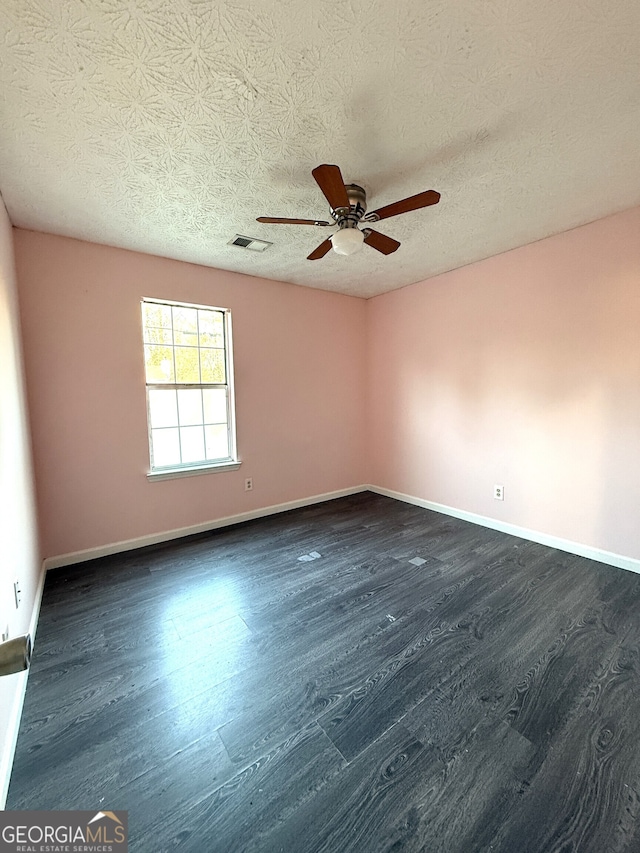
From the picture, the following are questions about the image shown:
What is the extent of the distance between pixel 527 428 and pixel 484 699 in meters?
2.26

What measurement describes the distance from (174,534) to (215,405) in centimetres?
130

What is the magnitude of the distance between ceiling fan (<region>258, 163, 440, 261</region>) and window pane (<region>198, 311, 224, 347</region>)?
1.54 metres

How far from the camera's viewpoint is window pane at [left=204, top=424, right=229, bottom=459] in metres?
3.52

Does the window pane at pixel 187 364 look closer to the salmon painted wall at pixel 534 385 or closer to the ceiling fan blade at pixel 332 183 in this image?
the ceiling fan blade at pixel 332 183

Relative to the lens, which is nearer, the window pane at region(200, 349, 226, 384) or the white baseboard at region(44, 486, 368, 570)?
the white baseboard at region(44, 486, 368, 570)

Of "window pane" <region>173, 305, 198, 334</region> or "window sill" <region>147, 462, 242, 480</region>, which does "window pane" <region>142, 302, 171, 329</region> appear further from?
"window sill" <region>147, 462, 242, 480</region>

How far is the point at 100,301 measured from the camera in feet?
9.23

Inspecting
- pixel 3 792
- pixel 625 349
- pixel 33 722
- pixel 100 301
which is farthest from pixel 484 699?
pixel 100 301

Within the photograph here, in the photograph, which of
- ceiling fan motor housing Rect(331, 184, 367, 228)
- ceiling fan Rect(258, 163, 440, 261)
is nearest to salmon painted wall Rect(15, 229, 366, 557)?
ceiling fan Rect(258, 163, 440, 261)

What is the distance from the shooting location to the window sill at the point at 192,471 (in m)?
3.14

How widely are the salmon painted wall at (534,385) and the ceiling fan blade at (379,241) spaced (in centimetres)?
154

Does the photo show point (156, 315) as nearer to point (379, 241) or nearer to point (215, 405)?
point (215, 405)

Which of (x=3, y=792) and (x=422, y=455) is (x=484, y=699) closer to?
(x=3, y=792)

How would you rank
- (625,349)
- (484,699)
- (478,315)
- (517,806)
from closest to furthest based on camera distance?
(517,806), (484,699), (625,349), (478,315)
